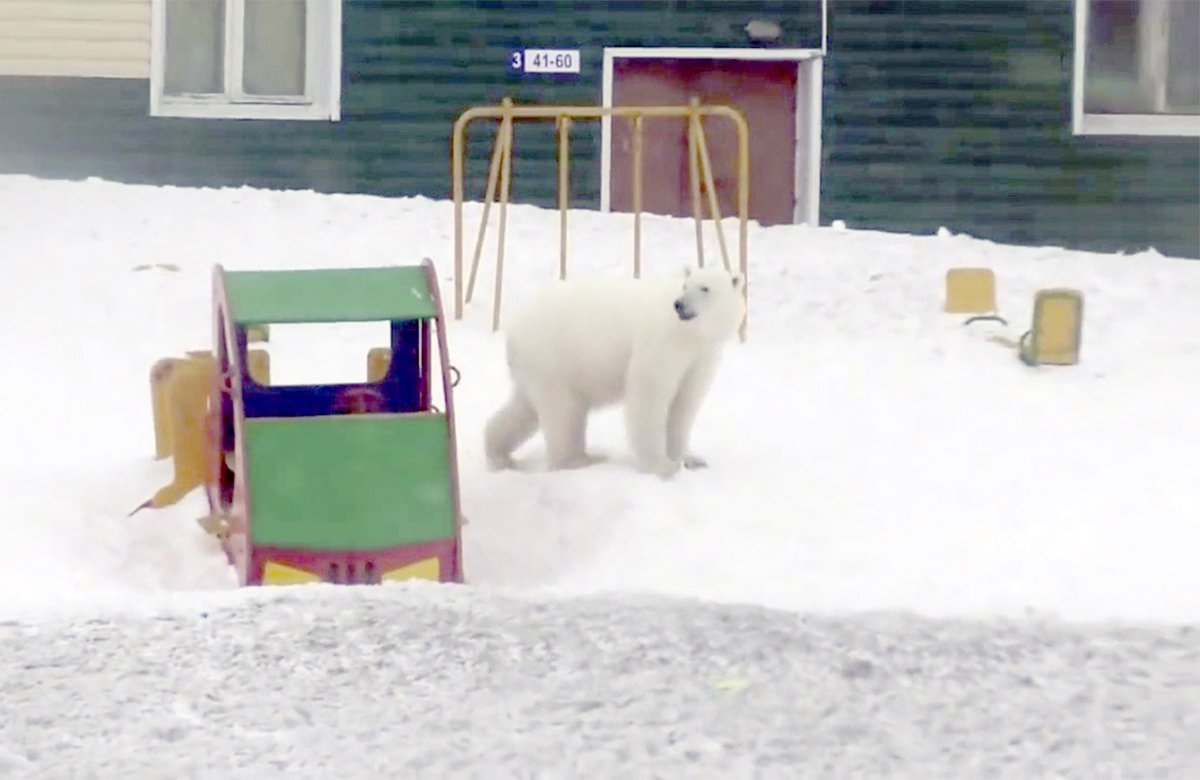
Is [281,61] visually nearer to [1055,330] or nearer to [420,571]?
[1055,330]

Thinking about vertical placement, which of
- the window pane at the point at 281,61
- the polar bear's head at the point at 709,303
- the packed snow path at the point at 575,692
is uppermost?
the window pane at the point at 281,61

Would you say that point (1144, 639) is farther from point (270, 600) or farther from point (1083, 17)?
point (1083, 17)

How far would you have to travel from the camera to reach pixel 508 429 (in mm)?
8289

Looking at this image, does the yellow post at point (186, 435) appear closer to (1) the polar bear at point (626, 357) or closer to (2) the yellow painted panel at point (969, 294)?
(1) the polar bear at point (626, 357)

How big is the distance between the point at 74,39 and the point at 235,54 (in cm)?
126

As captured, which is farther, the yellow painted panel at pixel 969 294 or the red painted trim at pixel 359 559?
the yellow painted panel at pixel 969 294

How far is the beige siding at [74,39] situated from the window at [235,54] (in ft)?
0.67

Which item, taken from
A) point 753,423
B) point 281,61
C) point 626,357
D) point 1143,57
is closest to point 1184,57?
point 1143,57

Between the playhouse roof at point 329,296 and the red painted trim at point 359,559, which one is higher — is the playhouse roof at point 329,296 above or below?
above

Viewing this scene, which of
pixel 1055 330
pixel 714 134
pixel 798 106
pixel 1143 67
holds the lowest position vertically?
pixel 1055 330

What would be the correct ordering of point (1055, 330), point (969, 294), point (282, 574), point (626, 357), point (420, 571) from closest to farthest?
point (282, 574) < point (420, 571) < point (626, 357) < point (1055, 330) < point (969, 294)

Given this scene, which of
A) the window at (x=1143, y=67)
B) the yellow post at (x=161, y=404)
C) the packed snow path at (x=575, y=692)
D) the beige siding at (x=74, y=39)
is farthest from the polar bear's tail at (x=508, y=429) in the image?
the window at (x=1143, y=67)

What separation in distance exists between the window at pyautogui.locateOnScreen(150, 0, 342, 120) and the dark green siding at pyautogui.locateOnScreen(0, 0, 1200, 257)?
0.86 ft

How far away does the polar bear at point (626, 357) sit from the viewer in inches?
306
